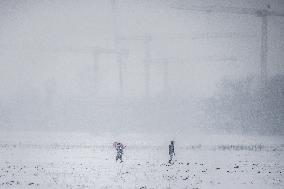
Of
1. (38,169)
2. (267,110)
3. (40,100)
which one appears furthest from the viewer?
(40,100)

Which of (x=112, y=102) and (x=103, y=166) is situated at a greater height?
(x=112, y=102)

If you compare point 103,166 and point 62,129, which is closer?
point 103,166

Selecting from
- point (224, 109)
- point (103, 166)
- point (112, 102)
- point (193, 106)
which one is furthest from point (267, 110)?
point (103, 166)

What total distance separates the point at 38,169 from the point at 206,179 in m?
10.4

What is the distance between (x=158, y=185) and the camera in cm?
2223

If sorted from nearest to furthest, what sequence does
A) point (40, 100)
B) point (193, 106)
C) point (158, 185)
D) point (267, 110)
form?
point (158, 185), point (267, 110), point (193, 106), point (40, 100)

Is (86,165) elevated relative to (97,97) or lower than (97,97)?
lower

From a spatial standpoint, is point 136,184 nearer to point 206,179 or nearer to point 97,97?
point 206,179

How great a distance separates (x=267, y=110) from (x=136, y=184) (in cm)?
9377

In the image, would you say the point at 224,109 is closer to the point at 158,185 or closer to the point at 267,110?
the point at 267,110

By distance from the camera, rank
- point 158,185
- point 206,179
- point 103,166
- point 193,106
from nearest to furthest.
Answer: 1. point 158,185
2. point 206,179
3. point 103,166
4. point 193,106

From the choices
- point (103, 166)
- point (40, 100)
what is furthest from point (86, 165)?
point (40, 100)

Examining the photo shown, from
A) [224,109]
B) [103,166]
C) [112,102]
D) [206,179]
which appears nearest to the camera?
[206,179]

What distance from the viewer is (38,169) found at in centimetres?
2920
